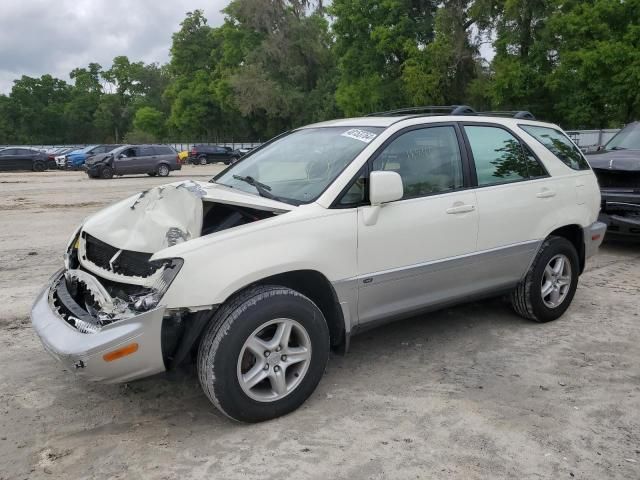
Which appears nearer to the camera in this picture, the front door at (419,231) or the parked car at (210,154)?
the front door at (419,231)

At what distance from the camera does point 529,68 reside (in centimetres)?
3209

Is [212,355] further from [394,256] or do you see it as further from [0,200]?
[0,200]

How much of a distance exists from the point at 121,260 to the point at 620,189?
259 inches

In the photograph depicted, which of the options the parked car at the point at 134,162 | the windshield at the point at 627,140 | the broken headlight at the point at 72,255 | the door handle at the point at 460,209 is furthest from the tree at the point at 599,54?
the broken headlight at the point at 72,255

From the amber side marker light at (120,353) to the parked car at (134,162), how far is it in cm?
2407

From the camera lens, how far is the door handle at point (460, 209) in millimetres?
3939

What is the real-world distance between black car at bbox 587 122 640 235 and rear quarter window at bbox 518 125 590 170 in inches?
101

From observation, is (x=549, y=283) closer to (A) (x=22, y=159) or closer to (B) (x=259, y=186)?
(B) (x=259, y=186)

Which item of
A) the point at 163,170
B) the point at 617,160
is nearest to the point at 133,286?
the point at 617,160

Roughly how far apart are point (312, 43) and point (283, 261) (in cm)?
5389

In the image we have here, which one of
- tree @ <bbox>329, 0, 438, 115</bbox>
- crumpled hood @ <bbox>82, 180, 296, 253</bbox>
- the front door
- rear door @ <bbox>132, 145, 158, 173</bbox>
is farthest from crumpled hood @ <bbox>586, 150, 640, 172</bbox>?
tree @ <bbox>329, 0, 438, 115</bbox>

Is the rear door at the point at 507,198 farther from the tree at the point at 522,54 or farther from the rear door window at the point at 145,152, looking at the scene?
the tree at the point at 522,54

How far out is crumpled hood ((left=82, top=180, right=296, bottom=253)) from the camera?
3.26 meters

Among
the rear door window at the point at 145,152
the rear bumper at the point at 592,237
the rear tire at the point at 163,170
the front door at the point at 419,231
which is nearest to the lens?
the front door at the point at 419,231
